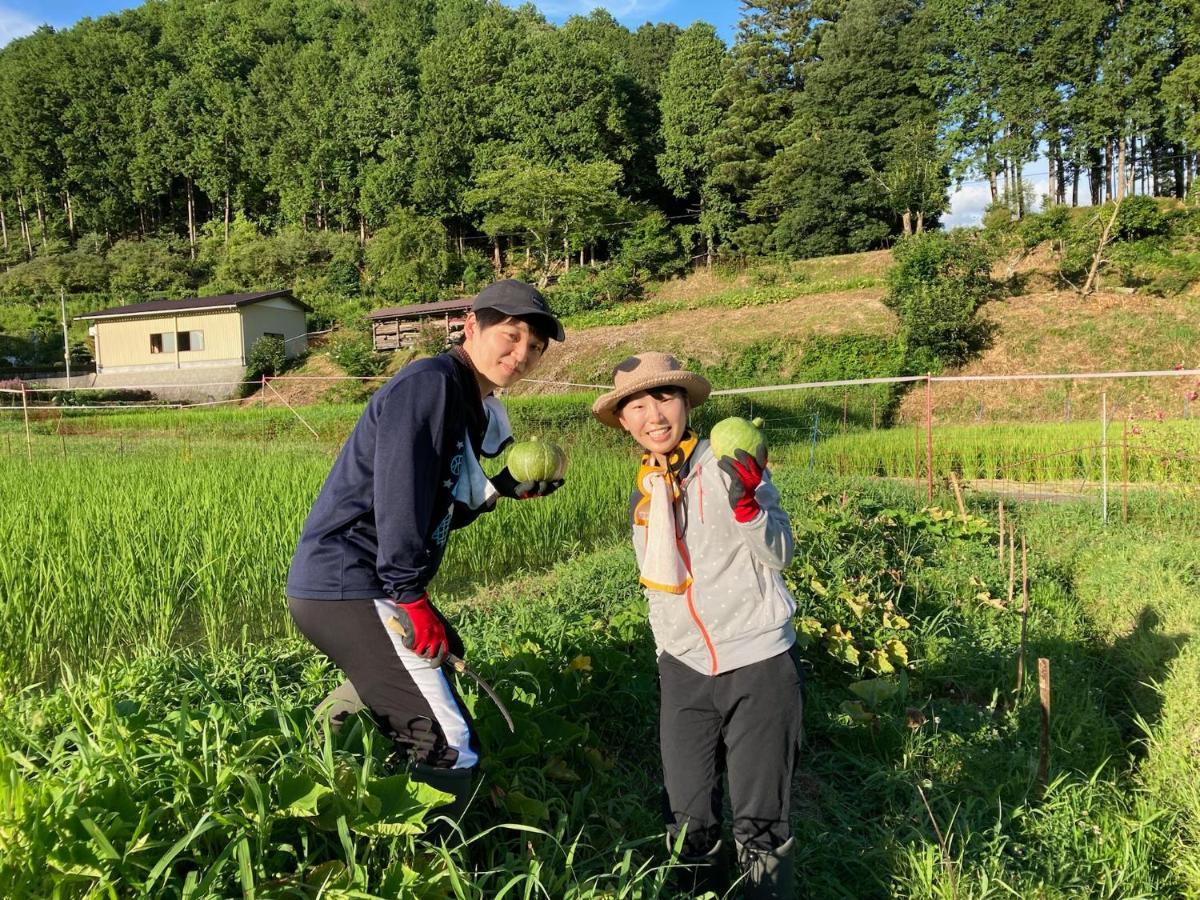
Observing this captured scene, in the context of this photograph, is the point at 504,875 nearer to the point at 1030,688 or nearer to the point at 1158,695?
the point at 1030,688

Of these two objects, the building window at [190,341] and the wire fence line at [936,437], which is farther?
the building window at [190,341]

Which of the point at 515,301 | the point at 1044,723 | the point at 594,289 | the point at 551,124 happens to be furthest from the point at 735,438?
the point at 551,124

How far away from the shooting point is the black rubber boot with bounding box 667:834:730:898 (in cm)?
195

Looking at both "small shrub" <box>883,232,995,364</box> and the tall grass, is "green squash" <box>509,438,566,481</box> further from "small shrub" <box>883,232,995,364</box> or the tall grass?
"small shrub" <box>883,232,995,364</box>

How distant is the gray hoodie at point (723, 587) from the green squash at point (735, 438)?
8 cm

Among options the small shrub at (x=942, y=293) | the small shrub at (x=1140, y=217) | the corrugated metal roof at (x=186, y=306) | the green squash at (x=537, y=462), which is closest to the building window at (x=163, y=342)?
the corrugated metal roof at (x=186, y=306)

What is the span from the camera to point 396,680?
1.63m

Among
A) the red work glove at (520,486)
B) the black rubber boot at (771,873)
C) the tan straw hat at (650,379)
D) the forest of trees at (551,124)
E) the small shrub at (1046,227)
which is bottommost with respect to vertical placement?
the black rubber boot at (771,873)

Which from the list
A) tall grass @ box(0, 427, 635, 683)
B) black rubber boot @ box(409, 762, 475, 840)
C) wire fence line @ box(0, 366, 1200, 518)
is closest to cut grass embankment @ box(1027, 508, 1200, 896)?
wire fence line @ box(0, 366, 1200, 518)

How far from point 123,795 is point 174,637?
10.2ft

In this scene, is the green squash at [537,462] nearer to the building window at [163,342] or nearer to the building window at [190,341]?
the building window at [190,341]

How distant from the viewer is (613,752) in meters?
2.79

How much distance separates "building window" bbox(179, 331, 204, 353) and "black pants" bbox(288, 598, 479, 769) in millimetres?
31134

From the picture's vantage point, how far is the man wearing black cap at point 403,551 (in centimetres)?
158
